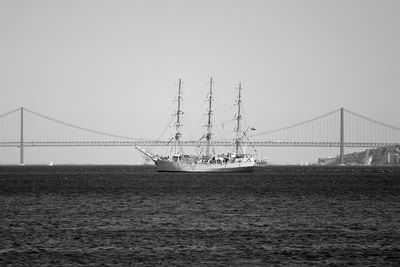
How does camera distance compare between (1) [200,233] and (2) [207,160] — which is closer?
(1) [200,233]

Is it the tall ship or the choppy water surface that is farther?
the tall ship

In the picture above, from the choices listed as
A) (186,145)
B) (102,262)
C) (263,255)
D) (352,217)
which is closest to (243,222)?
(352,217)

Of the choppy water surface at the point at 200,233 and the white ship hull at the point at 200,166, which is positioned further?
the white ship hull at the point at 200,166

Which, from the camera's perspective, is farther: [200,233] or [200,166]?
[200,166]

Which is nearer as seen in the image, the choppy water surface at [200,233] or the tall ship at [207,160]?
the choppy water surface at [200,233]

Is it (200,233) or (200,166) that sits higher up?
(200,166)

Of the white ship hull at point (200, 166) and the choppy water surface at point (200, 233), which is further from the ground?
the white ship hull at point (200, 166)

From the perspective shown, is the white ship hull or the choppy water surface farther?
the white ship hull

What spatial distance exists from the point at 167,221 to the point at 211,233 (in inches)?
271

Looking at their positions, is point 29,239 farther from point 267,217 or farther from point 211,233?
point 267,217

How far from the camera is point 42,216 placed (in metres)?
Result: 48.8

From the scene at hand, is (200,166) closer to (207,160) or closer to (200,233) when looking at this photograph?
(207,160)

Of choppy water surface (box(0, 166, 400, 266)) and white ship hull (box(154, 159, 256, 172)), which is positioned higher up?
white ship hull (box(154, 159, 256, 172))

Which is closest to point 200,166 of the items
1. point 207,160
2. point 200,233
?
point 207,160
